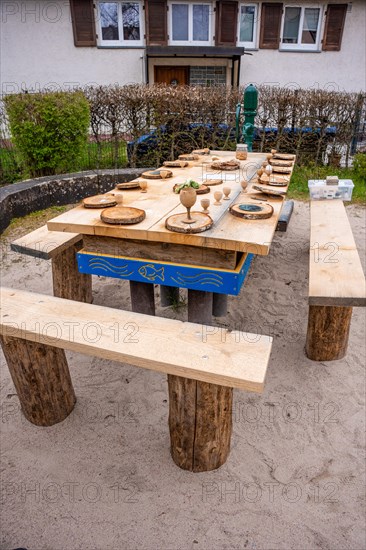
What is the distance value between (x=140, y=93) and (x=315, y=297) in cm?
638

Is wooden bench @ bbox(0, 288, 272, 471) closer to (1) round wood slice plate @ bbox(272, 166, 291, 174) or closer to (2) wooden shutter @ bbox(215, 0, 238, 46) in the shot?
(1) round wood slice plate @ bbox(272, 166, 291, 174)

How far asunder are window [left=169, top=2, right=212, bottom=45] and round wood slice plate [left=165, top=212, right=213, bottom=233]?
44.9ft

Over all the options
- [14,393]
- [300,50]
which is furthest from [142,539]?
[300,50]

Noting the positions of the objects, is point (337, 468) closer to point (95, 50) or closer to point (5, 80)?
point (95, 50)

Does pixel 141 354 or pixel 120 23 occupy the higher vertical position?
pixel 120 23

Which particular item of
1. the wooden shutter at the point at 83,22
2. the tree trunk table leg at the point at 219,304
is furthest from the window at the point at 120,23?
the tree trunk table leg at the point at 219,304

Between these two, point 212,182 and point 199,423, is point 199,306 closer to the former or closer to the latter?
point 199,423

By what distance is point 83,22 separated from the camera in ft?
42.0

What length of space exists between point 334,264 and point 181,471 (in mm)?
1679

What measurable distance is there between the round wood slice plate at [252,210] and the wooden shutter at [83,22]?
1314 centimetres

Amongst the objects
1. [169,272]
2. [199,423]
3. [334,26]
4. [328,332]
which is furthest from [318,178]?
[334,26]

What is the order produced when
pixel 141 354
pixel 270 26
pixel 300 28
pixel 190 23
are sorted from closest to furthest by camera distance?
pixel 141 354 → pixel 270 26 → pixel 190 23 → pixel 300 28

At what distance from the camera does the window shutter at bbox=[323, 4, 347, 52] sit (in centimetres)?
1327

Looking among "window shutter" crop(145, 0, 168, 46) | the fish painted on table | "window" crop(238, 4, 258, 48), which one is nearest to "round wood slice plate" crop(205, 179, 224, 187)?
the fish painted on table
